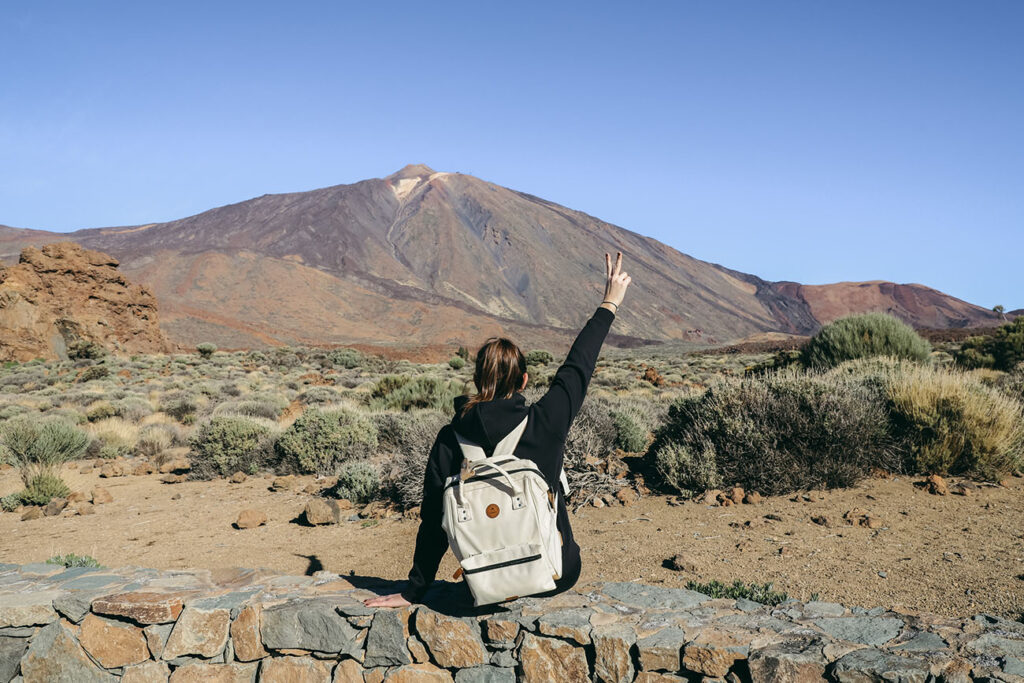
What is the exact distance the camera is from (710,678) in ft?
9.43

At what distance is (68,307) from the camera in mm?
32438

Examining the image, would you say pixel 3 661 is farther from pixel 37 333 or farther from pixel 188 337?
pixel 188 337

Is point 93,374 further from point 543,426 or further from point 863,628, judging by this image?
point 863,628

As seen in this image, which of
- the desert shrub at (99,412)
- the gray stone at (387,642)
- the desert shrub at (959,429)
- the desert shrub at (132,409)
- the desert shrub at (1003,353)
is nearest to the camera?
the gray stone at (387,642)

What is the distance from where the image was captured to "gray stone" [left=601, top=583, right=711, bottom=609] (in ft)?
11.0

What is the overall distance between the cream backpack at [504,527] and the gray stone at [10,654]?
9.90 feet

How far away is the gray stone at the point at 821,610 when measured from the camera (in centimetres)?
315

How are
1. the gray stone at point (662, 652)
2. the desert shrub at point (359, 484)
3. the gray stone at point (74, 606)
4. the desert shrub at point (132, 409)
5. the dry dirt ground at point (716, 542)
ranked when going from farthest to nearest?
the desert shrub at point (132, 409) → the desert shrub at point (359, 484) → the dry dirt ground at point (716, 542) → the gray stone at point (74, 606) → the gray stone at point (662, 652)

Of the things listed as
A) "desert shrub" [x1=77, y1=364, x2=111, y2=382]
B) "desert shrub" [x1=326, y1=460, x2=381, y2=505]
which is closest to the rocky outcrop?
"desert shrub" [x1=77, y1=364, x2=111, y2=382]

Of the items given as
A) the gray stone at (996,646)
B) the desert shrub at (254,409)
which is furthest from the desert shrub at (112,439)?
the gray stone at (996,646)

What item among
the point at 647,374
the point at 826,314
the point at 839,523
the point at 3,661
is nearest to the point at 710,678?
the point at 839,523

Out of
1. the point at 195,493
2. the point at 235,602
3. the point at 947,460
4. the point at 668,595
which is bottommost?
the point at 195,493

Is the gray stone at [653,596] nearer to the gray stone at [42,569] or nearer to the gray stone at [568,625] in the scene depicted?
the gray stone at [568,625]

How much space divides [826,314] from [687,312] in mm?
42323
